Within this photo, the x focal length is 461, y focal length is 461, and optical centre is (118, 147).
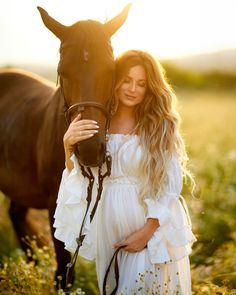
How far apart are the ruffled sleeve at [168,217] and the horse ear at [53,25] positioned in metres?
1.15

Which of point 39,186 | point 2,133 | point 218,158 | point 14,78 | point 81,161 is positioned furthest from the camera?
point 218,158

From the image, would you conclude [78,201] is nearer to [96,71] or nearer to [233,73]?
[96,71]

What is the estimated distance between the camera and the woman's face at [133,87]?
3080mm

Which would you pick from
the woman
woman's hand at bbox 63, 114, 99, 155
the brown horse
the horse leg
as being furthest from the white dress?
the horse leg

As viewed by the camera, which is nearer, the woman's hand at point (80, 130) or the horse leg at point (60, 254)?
the woman's hand at point (80, 130)

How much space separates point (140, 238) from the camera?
2.99 m

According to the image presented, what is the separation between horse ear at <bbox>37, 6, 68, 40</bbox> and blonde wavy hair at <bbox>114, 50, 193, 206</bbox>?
0.43 metres

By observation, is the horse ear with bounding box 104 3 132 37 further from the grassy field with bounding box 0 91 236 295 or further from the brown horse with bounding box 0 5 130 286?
the grassy field with bounding box 0 91 236 295

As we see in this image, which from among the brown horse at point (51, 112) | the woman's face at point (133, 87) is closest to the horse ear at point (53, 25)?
the brown horse at point (51, 112)

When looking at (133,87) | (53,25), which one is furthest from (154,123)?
(53,25)

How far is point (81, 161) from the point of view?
2816 mm

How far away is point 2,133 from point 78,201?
203 cm

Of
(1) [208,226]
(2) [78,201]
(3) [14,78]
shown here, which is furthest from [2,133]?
(1) [208,226]

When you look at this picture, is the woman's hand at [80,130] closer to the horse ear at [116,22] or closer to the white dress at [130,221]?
the white dress at [130,221]
